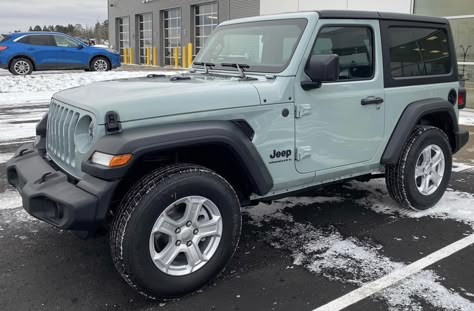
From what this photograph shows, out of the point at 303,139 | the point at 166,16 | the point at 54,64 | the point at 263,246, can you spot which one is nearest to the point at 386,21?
the point at 303,139

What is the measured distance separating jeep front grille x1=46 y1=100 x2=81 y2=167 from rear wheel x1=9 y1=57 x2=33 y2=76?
1658 centimetres

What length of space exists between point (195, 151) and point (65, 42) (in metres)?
17.6

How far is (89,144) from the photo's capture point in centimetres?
313

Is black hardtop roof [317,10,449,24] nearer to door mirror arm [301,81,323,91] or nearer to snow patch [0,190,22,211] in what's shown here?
door mirror arm [301,81,323,91]

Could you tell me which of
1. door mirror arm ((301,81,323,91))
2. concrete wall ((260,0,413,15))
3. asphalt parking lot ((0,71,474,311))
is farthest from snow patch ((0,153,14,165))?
concrete wall ((260,0,413,15))

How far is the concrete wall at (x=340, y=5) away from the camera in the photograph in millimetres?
14927

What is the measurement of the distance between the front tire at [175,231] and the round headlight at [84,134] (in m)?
0.45

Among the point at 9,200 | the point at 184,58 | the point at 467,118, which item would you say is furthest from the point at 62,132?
the point at 184,58

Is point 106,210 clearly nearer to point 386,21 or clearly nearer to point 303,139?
point 303,139

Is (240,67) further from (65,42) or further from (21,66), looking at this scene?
(21,66)

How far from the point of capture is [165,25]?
109 feet

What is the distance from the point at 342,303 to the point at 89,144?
6.35ft

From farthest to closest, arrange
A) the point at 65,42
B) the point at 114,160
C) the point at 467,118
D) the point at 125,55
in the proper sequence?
the point at 125,55 < the point at 65,42 < the point at 467,118 < the point at 114,160

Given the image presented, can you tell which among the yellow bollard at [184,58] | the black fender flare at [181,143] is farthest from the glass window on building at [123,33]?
the black fender flare at [181,143]
